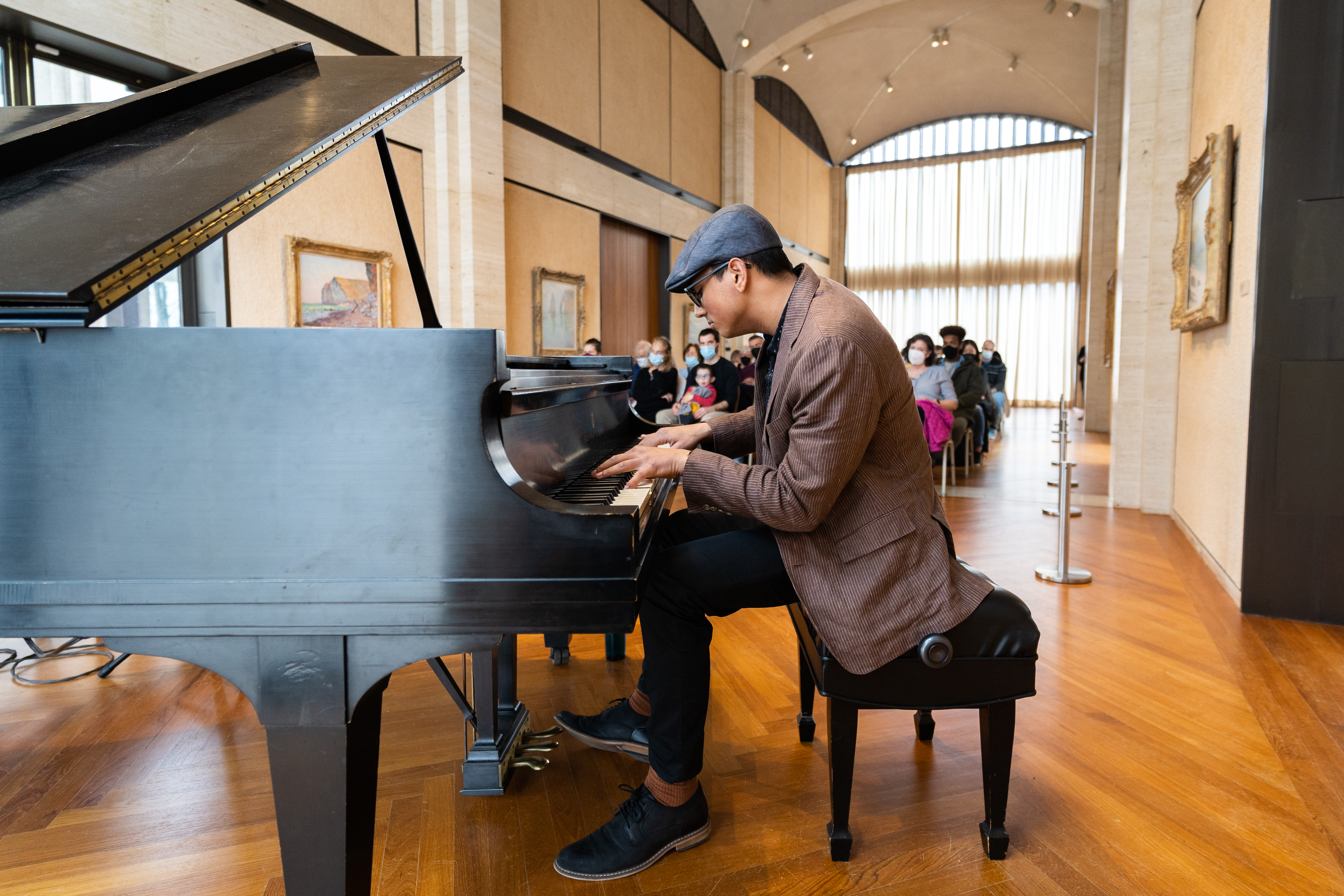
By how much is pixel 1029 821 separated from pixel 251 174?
217 centimetres

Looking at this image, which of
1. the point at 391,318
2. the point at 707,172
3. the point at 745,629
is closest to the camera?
the point at 745,629

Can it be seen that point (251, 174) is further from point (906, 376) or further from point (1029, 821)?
point (1029, 821)

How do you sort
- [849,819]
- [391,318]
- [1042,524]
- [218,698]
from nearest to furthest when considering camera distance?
[849,819] < [218,698] < [1042,524] < [391,318]

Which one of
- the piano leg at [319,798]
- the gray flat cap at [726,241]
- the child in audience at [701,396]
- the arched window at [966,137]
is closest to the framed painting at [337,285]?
the child in audience at [701,396]

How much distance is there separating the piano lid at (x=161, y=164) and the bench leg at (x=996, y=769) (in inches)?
69.2

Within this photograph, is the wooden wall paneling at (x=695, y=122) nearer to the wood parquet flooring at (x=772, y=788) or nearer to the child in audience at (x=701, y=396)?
the child in audience at (x=701, y=396)

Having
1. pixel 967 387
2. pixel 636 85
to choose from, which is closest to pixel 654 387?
pixel 967 387

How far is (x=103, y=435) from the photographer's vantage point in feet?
3.86

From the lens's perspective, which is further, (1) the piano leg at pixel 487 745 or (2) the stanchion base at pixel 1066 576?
(2) the stanchion base at pixel 1066 576

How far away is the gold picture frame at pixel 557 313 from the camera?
30.3 feet

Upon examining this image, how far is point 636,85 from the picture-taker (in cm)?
1098

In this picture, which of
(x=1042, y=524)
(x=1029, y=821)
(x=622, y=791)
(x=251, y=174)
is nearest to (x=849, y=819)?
(x=1029, y=821)

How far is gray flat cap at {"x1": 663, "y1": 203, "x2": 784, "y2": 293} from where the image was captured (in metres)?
1.67

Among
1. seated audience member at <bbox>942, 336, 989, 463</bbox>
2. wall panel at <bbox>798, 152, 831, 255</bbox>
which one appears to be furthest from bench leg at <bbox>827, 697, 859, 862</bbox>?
wall panel at <bbox>798, 152, 831, 255</bbox>
